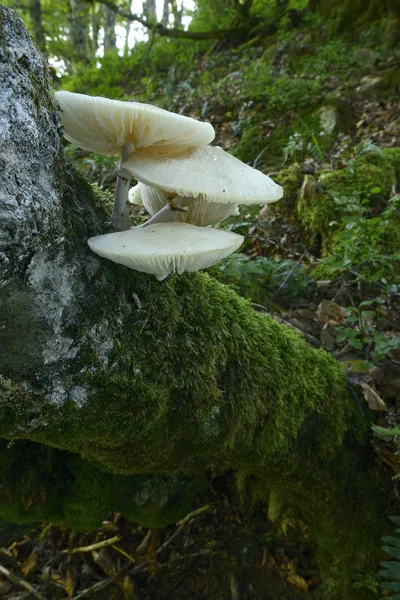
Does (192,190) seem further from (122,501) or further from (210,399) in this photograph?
(122,501)

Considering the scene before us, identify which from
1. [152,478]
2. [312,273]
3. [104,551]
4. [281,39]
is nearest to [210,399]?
[152,478]

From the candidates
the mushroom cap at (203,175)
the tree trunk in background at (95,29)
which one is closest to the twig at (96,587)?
the mushroom cap at (203,175)

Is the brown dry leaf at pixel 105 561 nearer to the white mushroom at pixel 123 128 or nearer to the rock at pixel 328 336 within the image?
the rock at pixel 328 336

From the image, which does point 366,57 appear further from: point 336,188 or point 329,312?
point 329,312

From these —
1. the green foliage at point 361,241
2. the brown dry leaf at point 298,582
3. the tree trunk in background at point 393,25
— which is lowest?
the brown dry leaf at point 298,582

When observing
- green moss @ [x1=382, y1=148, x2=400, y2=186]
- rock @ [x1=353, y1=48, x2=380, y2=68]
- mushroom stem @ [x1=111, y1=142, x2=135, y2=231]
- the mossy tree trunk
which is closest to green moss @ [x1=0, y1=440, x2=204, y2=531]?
the mossy tree trunk

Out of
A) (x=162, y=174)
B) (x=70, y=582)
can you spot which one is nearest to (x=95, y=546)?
(x=70, y=582)
